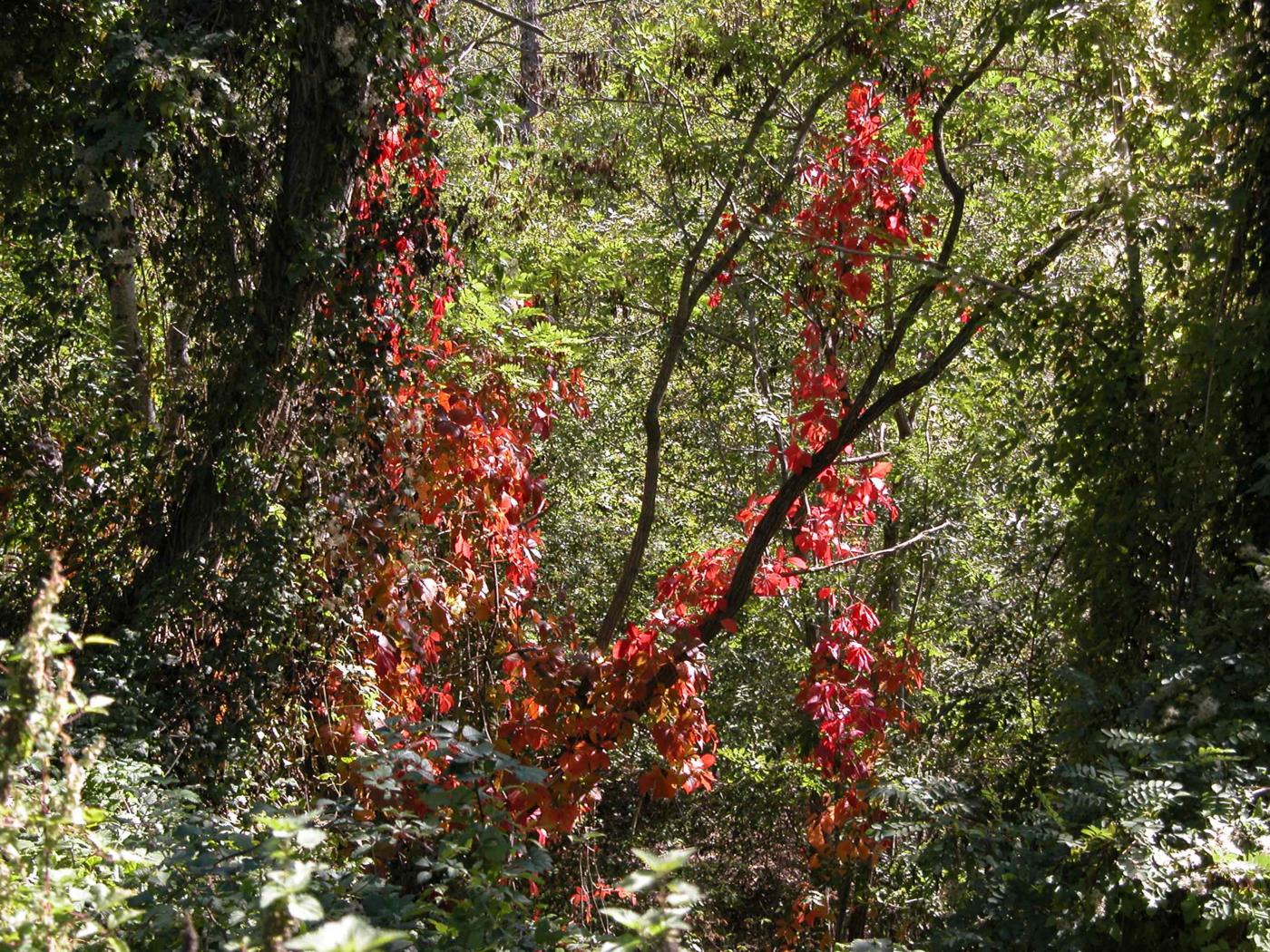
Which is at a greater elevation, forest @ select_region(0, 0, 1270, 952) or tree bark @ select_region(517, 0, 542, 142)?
tree bark @ select_region(517, 0, 542, 142)

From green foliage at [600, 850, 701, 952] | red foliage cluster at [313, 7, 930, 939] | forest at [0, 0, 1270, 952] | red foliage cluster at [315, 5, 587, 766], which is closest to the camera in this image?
green foliage at [600, 850, 701, 952]

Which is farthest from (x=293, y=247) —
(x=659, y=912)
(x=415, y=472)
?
(x=659, y=912)

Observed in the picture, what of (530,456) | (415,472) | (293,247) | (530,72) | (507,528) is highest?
(530,72)

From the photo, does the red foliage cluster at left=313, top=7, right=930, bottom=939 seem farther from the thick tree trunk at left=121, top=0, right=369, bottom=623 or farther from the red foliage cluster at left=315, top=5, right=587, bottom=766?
the thick tree trunk at left=121, top=0, right=369, bottom=623

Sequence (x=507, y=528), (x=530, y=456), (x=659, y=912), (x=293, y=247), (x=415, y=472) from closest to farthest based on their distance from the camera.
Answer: (x=659, y=912) → (x=293, y=247) → (x=415, y=472) → (x=507, y=528) → (x=530, y=456)

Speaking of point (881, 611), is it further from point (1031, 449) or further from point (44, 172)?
point (44, 172)

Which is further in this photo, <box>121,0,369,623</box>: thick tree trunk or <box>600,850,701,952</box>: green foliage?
<box>121,0,369,623</box>: thick tree trunk

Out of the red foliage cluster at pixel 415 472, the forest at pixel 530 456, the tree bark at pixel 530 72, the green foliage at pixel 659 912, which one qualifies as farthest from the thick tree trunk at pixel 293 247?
the tree bark at pixel 530 72

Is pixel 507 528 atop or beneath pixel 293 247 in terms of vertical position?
beneath

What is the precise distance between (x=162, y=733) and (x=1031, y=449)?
138 inches

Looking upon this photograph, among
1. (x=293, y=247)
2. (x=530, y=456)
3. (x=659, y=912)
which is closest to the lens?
(x=659, y=912)

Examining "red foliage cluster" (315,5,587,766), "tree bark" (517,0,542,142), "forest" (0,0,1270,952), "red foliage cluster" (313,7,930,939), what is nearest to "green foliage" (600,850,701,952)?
"forest" (0,0,1270,952)

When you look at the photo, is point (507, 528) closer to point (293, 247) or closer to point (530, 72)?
point (293, 247)

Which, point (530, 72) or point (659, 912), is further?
point (530, 72)
